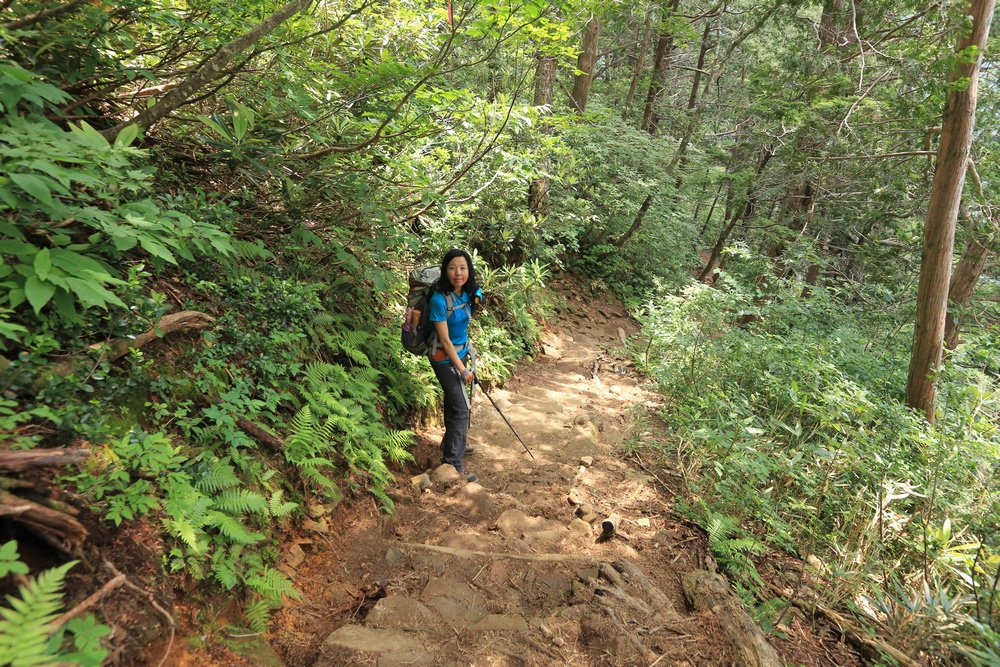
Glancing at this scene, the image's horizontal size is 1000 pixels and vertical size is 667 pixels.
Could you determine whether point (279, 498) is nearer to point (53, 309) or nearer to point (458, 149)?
point (53, 309)

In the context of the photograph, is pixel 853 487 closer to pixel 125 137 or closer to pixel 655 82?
pixel 125 137

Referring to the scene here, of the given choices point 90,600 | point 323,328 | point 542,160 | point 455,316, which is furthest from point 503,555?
point 542,160

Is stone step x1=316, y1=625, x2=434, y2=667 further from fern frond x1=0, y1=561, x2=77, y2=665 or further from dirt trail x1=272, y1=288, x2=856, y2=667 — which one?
fern frond x1=0, y1=561, x2=77, y2=665

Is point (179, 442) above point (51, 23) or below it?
below

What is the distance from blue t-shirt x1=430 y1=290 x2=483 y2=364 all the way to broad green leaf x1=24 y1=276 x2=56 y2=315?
2.98 metres

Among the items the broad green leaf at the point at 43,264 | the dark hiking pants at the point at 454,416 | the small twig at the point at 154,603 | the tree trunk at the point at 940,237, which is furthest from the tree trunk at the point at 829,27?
the small twig at the point at 154,603

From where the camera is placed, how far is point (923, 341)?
708cm

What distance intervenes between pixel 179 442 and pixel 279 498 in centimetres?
74

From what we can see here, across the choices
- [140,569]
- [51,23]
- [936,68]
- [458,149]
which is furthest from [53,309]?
[936,68]

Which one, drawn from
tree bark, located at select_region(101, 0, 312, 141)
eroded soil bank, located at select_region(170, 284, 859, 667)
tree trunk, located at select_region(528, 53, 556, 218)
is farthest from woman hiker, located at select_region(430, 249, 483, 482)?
tree trunk, located at select_region(528, 53, 556, 218)

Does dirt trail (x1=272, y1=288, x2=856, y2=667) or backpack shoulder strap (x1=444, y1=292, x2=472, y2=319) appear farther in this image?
backpack shoulder strap (x1=444, y1=292, x2=472, y2=319)

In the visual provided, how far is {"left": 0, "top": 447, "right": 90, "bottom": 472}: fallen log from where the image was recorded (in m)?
2.09

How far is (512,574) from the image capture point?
3650mm

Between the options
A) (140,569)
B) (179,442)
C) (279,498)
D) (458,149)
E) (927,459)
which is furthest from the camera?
(458,149)
